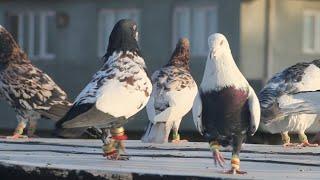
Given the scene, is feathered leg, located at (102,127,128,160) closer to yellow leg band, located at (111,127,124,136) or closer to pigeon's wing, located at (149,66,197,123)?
yellow leg band, located at (111,127,124,136)

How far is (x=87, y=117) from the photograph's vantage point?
9352 mm

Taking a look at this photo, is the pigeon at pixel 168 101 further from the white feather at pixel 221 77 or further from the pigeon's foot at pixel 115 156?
the white feather at pixel 221 77

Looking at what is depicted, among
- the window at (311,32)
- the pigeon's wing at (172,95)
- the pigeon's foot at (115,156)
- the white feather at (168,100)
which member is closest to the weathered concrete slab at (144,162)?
the pigeon's foot at (115,156)

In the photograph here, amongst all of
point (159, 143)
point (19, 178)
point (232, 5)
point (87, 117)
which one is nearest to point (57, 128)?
point (87, 117)

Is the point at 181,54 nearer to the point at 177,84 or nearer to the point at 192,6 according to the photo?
the point at 177,84

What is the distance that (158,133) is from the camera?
39.8 feet

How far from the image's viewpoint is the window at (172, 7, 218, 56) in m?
28.3

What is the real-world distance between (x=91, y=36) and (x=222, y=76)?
21114mm

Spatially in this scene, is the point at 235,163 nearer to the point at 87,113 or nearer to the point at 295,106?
the point at 87,113

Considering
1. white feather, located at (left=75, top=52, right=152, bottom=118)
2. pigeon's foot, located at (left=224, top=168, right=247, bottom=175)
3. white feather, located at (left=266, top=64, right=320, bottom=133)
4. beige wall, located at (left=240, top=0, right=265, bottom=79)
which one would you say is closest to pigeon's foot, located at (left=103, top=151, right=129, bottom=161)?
white feather, located at (left=75, top=52, right=152, bottom=118)

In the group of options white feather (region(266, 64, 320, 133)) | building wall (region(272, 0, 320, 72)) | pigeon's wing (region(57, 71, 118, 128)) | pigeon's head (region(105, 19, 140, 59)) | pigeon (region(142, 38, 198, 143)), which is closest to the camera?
pigeon's wing (region(57, 71, 118, 128))

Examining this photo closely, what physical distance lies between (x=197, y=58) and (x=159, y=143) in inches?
644

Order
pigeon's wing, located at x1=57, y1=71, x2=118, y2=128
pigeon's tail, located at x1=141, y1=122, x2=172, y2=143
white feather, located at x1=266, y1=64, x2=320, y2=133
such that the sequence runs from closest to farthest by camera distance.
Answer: pigeon's wing, located at x1=57, y1=71, x2=118, y2=128 < white feather, located at x1=266, y1=64, x2=320, y2=133 < pigeon's tail, located at x1=141, y1=122, x2=172, y2=143

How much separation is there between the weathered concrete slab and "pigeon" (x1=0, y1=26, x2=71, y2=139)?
0.69 meters
